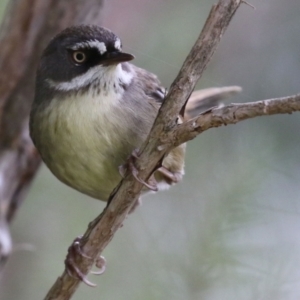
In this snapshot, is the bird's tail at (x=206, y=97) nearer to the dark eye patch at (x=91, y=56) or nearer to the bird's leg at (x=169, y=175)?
the bird's leg at (x=169, y=175)

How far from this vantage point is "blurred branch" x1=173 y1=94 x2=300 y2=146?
6.10 feet

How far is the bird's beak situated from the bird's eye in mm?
116

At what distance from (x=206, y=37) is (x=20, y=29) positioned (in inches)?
65.0

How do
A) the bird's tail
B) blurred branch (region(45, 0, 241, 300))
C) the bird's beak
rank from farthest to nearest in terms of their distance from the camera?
the bird's tail < the bird's beak < blurred branch (region(45, 0, 241, 300))

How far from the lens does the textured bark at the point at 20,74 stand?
3.44 m

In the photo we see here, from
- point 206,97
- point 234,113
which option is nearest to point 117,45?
point 234,113

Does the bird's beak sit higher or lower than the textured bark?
higher

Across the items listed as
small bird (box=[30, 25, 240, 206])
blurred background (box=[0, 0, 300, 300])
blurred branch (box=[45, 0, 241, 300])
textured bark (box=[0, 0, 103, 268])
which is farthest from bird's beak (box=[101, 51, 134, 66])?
blurred background (box=[0, 0, 300, 300])

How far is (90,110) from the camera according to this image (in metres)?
2.67

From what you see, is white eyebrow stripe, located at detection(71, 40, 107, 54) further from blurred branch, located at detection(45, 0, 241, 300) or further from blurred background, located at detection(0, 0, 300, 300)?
blurred background, located at detection(0, 0, 300, 300)

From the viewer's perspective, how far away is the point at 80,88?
272 centimetres

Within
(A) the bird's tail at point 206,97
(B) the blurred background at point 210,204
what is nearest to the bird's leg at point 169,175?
(B) the blurred background at point 210,204

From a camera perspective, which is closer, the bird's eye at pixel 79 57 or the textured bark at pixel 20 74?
the bird's eye at pixel 79 57

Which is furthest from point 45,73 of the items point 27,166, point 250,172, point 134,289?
point 134,289
